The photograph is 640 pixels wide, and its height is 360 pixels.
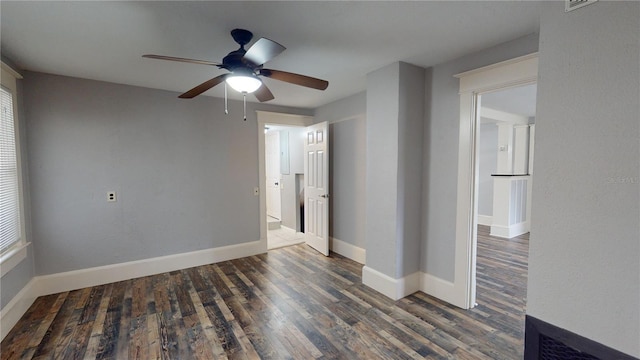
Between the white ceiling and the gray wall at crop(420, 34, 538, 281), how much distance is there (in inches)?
6.5

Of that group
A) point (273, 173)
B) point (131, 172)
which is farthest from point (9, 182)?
point (273, 173)

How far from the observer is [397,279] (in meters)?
2.84

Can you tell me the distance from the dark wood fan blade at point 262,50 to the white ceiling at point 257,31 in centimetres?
28

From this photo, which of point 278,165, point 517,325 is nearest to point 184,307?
point 517,325

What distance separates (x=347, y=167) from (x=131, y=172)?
2.80 meters

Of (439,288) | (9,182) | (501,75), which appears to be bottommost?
(439,288)

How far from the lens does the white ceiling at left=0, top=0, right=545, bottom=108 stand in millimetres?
1725

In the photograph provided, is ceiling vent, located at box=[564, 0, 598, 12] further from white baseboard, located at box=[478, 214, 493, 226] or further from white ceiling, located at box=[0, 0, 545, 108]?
white baseboard, located at box=[478, 214, 493, 226]

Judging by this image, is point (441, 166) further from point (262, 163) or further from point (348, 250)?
point (262, 163)

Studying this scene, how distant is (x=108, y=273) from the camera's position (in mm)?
3279

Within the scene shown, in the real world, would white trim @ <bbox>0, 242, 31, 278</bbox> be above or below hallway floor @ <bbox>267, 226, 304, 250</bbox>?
above

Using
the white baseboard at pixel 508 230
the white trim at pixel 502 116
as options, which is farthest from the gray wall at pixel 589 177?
the white baseboard at pixel 508 230

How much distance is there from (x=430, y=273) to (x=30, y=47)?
13.6 feet

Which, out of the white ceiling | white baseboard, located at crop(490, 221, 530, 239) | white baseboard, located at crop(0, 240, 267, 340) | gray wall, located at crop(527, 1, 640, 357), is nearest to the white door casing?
white baseboard, located at crop(0, 240, 267, 340)
